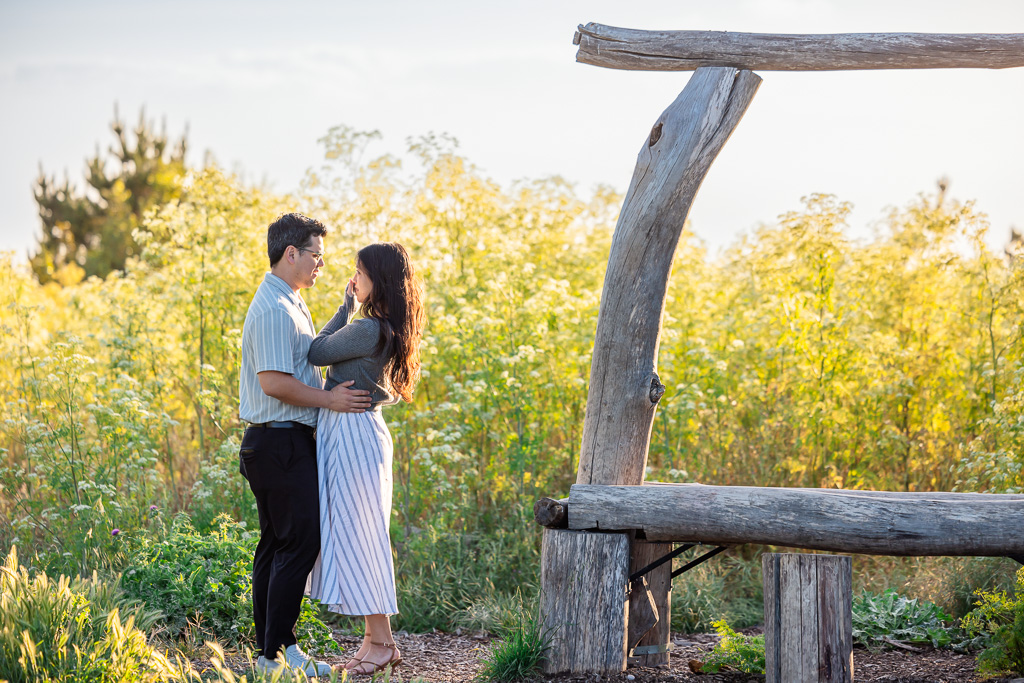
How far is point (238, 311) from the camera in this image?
6.66 meters

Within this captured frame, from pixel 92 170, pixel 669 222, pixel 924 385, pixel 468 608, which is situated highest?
pixel 92 170

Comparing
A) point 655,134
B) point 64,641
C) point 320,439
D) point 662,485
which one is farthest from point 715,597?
point 64,641

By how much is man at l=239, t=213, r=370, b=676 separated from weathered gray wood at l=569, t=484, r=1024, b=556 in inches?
43.7

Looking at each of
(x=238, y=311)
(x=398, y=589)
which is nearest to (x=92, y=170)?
(x=238, y=311)

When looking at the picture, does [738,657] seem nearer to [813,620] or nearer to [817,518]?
[813,620]

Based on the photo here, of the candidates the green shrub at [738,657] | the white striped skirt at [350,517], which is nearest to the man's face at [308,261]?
the white striped skirt at [350,517]

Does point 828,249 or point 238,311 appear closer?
point 828,249

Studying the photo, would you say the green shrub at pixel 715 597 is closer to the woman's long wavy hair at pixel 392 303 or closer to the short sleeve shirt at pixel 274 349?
the woman's long wavy hair at pixel 392 303

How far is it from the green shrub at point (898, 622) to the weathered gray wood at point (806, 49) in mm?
2634

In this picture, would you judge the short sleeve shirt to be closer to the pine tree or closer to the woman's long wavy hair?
the woman's long wavy hair

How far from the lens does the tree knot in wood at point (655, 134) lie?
3748mm

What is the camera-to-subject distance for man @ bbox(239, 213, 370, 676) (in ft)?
11.5

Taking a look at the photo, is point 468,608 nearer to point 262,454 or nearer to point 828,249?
point 262,454

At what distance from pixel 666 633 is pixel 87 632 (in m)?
2.45
